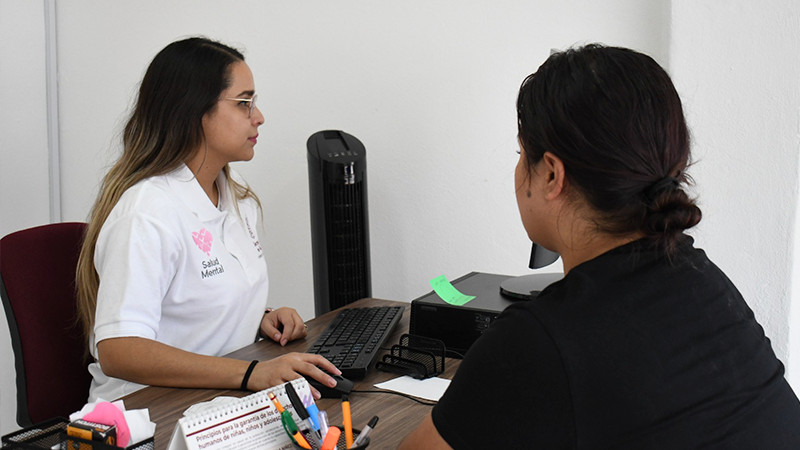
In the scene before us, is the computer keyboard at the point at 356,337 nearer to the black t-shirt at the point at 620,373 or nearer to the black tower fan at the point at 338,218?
the black tower fan at the point at 338,218

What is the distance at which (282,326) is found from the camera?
5.83ft

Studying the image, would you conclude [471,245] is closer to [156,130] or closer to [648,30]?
[648,30]

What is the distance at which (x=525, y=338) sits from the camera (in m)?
0.80

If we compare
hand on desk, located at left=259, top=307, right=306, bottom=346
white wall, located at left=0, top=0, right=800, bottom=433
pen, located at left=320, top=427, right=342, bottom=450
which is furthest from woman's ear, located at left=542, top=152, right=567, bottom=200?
white wall, located at left=0, top=0, right=800, bottom=433

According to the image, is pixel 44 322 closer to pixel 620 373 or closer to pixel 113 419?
pixel 113 419

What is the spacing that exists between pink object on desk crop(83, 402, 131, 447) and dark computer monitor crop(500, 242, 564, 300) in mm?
877

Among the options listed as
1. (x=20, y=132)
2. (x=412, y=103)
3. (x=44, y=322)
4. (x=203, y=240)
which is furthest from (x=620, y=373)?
(x=20, y=132)

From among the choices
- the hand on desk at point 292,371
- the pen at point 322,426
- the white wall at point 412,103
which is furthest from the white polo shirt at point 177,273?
the white wall at point 412,103

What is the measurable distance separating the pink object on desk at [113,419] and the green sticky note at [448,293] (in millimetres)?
742

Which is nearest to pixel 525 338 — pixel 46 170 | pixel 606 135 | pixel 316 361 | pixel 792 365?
pixel 606 135

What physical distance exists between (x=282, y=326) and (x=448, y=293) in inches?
17.7

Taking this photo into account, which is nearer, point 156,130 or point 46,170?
point 156,130

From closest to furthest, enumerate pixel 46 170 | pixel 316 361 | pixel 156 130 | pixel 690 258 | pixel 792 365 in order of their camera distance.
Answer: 1. pixel 690 258
2. pixel 316 361
3. pixel 156 130
4. pixel 792 365
5. pixel 46 170

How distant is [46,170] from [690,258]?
291 cm
